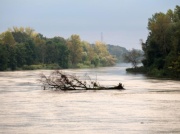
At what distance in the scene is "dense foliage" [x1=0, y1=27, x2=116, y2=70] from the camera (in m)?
120

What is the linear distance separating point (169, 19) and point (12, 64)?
175 ft

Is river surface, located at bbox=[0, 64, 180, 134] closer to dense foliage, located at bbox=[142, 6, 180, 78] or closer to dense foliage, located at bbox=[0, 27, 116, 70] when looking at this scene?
dense foliage, located at bbox=[142, 6, 180, 78]

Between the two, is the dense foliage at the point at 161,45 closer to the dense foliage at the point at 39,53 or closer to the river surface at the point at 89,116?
the river surface at the point at 89,116

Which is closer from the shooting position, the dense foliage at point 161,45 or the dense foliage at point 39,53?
the dense foliage at point 161,45

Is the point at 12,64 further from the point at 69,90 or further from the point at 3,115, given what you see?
the point at 3,115

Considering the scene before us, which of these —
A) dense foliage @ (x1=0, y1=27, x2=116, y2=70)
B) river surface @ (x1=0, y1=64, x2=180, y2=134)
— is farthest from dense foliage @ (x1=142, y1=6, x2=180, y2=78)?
dense foliage @ (x1=0, y1=27, x2=116, y2=70)

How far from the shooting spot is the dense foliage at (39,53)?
120 m

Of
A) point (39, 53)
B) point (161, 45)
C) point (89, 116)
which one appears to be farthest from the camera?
point (39, 53)

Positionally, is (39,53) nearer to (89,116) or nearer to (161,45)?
(161,45)

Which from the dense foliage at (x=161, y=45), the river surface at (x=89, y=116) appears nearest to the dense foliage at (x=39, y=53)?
the dense foliage at (x=161, y=45)

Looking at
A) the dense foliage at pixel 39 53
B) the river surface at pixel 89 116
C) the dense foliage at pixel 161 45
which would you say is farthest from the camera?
the dense foliage at pixel 39 53

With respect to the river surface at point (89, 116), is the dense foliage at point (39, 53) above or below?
above

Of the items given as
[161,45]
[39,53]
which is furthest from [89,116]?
[39,53]

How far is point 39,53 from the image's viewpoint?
13850 cm
